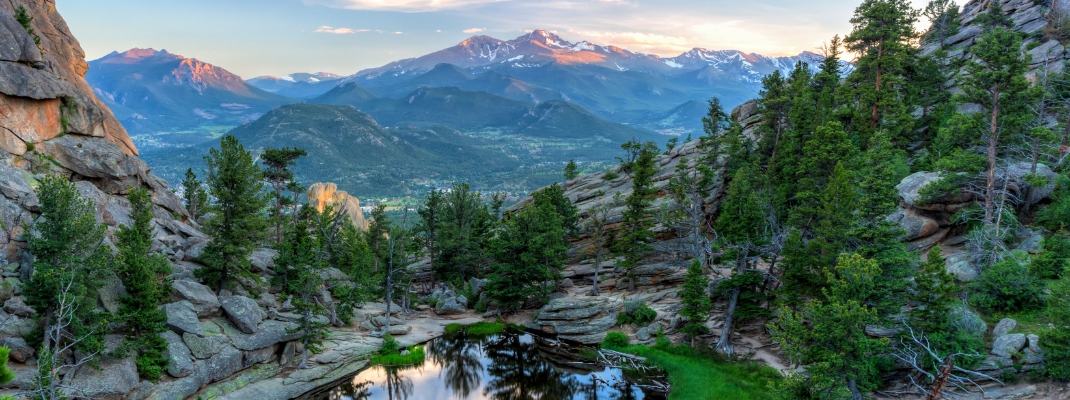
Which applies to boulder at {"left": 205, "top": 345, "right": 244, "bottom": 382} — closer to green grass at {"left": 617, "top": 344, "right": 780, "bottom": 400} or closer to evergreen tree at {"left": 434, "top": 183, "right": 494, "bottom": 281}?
evergreen tree at {"left": 434, "top": 183, "right": 494, "bottom": 281}

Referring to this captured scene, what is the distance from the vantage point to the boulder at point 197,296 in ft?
126

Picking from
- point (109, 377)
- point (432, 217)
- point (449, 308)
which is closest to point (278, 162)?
point (432, 217)

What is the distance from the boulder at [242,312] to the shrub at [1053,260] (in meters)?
52.1

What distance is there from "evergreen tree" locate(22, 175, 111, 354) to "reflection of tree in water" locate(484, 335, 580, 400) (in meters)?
24.9

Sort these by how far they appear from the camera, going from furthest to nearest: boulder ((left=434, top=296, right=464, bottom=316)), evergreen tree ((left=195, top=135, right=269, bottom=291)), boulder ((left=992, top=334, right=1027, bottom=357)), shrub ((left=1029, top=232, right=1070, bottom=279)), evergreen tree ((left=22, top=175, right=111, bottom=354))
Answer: boulder ((left=434, top=296, right=464, bottom=316)), evergreen tree ((left=195, top=135, right=269, bottom=291)), shrub ((left=1029, top=232, right=1070, bottom=279)), evergreen tree ((left=22, top=175, right=111, bottom=354)), boulder ((left=992, top=334, right=1027, bottom=357))

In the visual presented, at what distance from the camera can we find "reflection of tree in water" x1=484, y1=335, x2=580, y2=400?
128 feet

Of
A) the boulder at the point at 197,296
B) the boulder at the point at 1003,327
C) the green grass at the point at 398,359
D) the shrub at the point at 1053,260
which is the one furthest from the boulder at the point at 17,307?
the shrub at the point at 1053,260

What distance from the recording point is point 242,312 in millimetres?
39906

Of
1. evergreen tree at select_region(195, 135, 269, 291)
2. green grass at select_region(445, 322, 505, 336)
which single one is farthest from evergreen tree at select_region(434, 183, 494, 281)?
evergreen tree at select_region(195, 135, 269, 291)

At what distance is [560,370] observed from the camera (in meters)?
43.7

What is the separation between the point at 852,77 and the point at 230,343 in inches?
2607

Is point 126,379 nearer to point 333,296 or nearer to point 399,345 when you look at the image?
point 399,345

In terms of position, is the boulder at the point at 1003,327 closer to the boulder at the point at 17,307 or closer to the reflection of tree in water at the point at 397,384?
the reflection of tree in water at the point at 397,384

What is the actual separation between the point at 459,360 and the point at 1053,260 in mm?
42419
